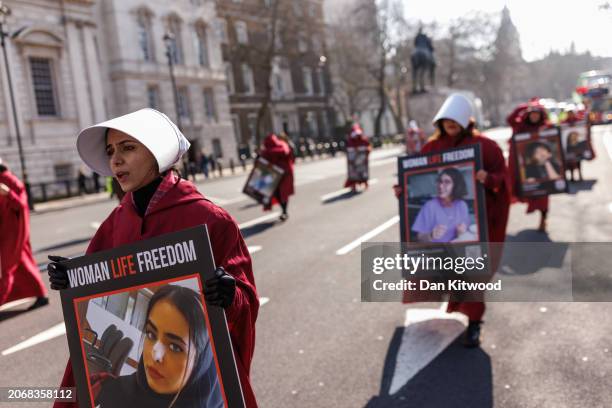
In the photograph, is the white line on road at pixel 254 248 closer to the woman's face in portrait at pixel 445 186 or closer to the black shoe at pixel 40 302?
the black shoe at pixel 40 302

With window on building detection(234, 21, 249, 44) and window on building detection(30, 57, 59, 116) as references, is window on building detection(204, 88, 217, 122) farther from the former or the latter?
window on building detection(30, 57, 59, 116)

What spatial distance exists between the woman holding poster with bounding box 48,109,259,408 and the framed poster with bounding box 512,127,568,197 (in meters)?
7.69

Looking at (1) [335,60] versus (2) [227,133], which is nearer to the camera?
(2) [227,133]

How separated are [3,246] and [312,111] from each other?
2339 inches

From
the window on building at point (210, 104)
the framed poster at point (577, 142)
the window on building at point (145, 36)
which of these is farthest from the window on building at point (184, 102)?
the framed poster at point (577, 142)

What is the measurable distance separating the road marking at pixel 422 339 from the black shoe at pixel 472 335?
0.16 m

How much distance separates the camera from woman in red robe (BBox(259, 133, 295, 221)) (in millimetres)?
12852

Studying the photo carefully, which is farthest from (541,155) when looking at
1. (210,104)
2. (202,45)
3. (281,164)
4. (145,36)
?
(202,45)

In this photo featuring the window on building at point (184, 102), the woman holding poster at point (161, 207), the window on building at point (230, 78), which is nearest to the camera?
the woman holding poster at point (161, 207)

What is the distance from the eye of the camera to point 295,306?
6.28 m

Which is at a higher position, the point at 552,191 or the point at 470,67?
the point at 470,67

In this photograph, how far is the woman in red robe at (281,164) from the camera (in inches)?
506

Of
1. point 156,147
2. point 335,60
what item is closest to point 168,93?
point 335,60

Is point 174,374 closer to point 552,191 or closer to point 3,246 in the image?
point 3,246
